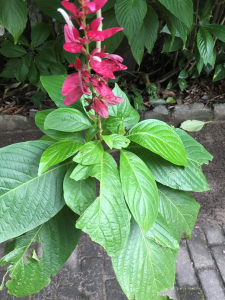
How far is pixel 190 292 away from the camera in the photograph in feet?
5.24

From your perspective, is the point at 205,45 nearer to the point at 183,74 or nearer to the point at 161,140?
the point at 183,74

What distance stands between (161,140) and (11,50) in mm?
1619

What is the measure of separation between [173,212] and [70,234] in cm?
51

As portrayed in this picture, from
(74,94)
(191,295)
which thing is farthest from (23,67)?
(191,295)

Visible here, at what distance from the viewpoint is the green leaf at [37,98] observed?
2.23 meters

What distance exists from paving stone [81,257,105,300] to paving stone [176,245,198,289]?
0.54m

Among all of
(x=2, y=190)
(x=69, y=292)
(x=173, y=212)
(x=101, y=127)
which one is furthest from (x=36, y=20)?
(x=69, y=292)

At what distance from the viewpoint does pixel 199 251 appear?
1.79m

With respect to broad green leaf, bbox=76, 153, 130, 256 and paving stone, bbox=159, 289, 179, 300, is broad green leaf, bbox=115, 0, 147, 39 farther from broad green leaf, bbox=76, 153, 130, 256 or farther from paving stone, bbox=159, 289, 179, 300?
paving stone, bbox=159, 289, 179, 300

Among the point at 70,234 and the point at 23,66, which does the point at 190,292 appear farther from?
the point at 23,66

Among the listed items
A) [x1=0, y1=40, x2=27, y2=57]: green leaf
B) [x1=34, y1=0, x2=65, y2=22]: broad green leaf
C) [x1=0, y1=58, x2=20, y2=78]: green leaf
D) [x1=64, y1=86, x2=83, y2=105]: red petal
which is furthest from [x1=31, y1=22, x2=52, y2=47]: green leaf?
[x1=64, y1=86, x2=83, y2=105]: red petal

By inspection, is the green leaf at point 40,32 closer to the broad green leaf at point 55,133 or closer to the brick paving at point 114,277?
the broad green leaf at point 55,133

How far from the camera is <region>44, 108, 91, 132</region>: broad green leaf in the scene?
35.8 inches

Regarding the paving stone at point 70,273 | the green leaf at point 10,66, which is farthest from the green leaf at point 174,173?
the green leaf at point 10,66
